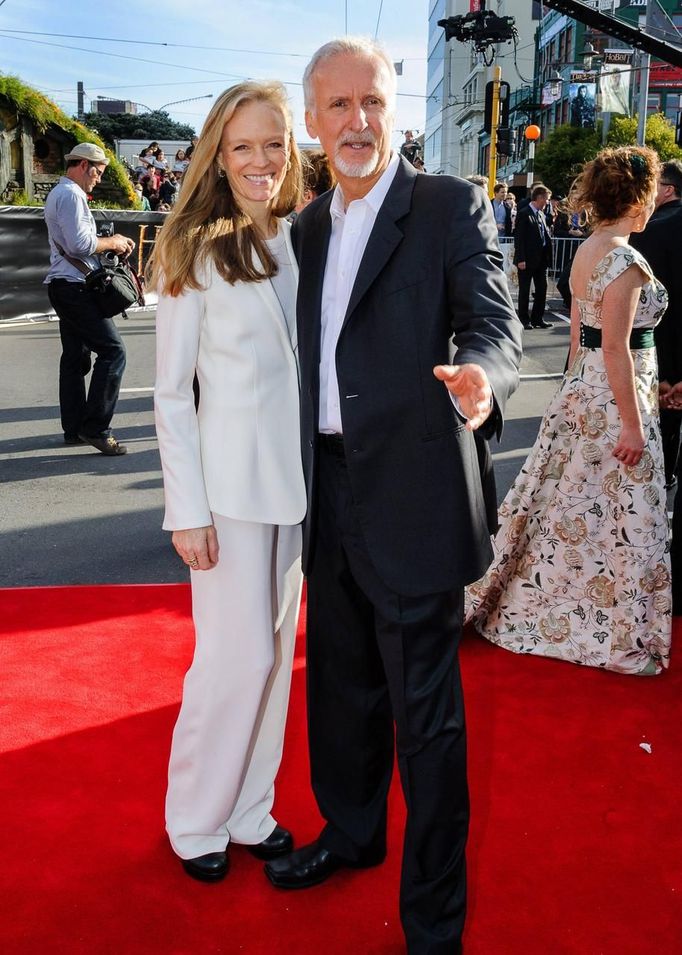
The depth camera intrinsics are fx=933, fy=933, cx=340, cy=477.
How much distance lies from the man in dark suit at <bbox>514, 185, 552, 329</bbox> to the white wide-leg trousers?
1108 centimetres

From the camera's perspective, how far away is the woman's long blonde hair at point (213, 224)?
209 cm

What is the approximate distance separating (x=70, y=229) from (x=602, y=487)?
14.1 ft

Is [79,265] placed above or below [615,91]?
below

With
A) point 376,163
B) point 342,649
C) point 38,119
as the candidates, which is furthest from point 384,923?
point 38,119

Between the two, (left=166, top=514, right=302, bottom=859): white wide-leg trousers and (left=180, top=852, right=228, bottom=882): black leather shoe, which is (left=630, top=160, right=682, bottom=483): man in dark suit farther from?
(left=180, top=852, right=228, bottom=882): black leather shoe

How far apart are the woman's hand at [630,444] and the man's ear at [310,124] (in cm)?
179

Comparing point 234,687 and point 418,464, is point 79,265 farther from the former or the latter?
point 418,464

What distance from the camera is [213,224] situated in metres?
2.15

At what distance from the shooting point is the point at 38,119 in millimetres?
20172

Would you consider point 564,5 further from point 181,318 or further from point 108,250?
point 181,318

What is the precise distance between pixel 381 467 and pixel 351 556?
253 mm

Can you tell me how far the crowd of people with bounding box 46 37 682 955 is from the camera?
6.23 feet

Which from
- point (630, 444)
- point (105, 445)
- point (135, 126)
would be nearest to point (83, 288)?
point (105, 445)

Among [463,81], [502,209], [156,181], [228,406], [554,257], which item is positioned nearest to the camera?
[228,406]
